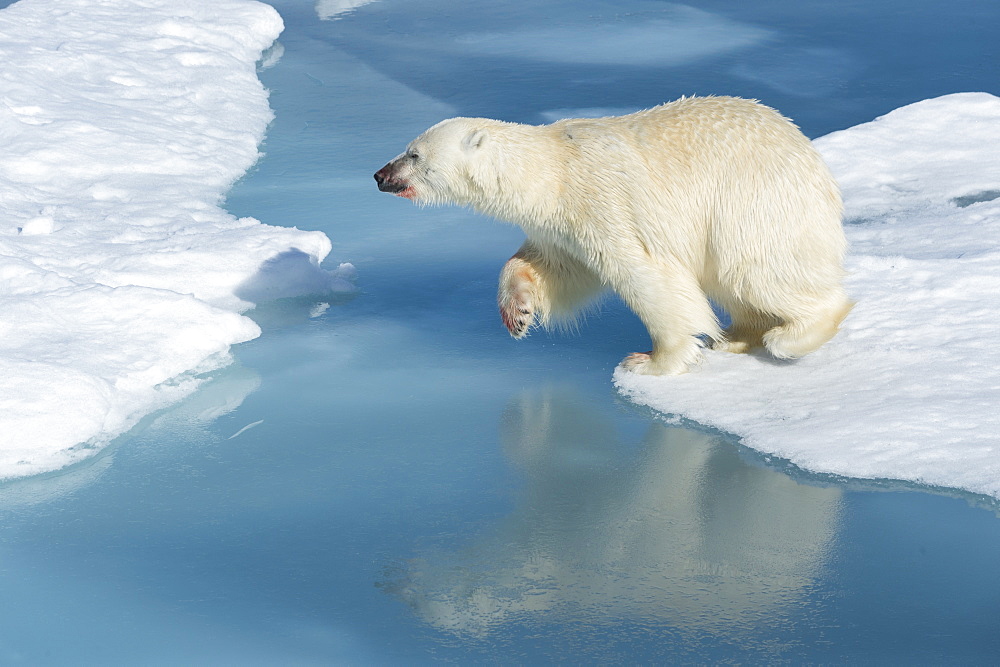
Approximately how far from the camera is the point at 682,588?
7.57 feet

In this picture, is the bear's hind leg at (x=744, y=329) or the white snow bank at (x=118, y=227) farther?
the bear's hind leg at (x=744, y=329)

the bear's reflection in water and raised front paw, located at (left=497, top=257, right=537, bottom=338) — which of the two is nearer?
the bear's reflection in water

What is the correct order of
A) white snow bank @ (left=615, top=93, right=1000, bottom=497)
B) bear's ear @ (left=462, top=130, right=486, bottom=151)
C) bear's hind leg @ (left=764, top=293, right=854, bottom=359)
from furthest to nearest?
bear's hind leg @ (left=764, top=293, right=854, bottom=359) < bear's ear @ (left=462, top=130, right=486, bottom=151) < white snow bank @ (left=615, top=93, right=1000, bottom=497)

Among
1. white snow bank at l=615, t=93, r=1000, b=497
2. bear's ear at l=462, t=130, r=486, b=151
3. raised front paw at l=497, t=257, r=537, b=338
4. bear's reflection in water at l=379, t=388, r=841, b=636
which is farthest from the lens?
raised front paw at l=497, t=257, r=537, b=338

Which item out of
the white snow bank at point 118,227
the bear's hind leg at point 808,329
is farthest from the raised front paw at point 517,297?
the white snow bank at point 118,227

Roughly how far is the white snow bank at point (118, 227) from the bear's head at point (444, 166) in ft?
2.74

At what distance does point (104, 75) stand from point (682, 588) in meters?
5.64

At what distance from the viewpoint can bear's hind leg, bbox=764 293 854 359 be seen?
10.6ft

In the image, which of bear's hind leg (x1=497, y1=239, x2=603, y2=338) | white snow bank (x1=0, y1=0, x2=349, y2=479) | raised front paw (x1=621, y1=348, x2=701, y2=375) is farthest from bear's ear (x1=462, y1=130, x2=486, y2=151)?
white snow bank (x1=0, y1=0, x2=349, y2=479)

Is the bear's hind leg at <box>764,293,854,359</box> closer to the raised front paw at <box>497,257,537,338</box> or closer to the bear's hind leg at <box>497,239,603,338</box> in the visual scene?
the bear's hind leg at <box>497,239,603,338</box>

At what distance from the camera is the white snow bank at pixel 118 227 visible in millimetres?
3172

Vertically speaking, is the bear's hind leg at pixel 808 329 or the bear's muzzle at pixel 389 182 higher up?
the bear's muzzle at pixel 389 182

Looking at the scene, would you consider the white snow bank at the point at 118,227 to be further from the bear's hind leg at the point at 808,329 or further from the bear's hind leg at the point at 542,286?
the bear's hind leg at the point at 808,329

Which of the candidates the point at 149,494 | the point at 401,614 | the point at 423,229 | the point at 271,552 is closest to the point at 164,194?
the point at 423,229
